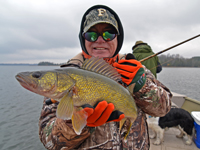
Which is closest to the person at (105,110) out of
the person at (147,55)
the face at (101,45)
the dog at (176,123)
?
the face at (101,45)

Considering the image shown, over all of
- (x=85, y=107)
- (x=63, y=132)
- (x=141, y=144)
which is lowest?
(x=141, y=144)

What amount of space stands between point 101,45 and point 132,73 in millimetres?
780

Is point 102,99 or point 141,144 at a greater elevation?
point 102,99

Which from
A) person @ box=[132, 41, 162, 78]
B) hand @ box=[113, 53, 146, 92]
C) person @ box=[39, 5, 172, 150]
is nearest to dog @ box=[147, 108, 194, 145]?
person @ box=[132, 41, 162, 78]

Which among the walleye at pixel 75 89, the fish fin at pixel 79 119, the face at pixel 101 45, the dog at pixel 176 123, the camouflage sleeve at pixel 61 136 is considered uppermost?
the face at pixel 101 45

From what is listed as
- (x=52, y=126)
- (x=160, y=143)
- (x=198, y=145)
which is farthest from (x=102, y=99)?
(x=198, y=145)

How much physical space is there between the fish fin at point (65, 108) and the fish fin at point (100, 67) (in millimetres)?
516

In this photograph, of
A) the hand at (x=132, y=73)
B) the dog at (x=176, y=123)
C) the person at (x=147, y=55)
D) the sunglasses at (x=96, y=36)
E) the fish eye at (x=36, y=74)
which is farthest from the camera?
the person at (x=147, y=55)

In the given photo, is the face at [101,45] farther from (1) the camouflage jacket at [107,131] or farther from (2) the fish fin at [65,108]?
(2) the fish fin at [65,108]

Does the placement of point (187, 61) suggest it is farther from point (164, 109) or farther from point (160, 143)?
point (164, 109)

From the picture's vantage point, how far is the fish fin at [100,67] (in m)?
1.87

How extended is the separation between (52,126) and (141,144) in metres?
1.46

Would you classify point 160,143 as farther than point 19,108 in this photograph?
No

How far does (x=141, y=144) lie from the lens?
211cm
